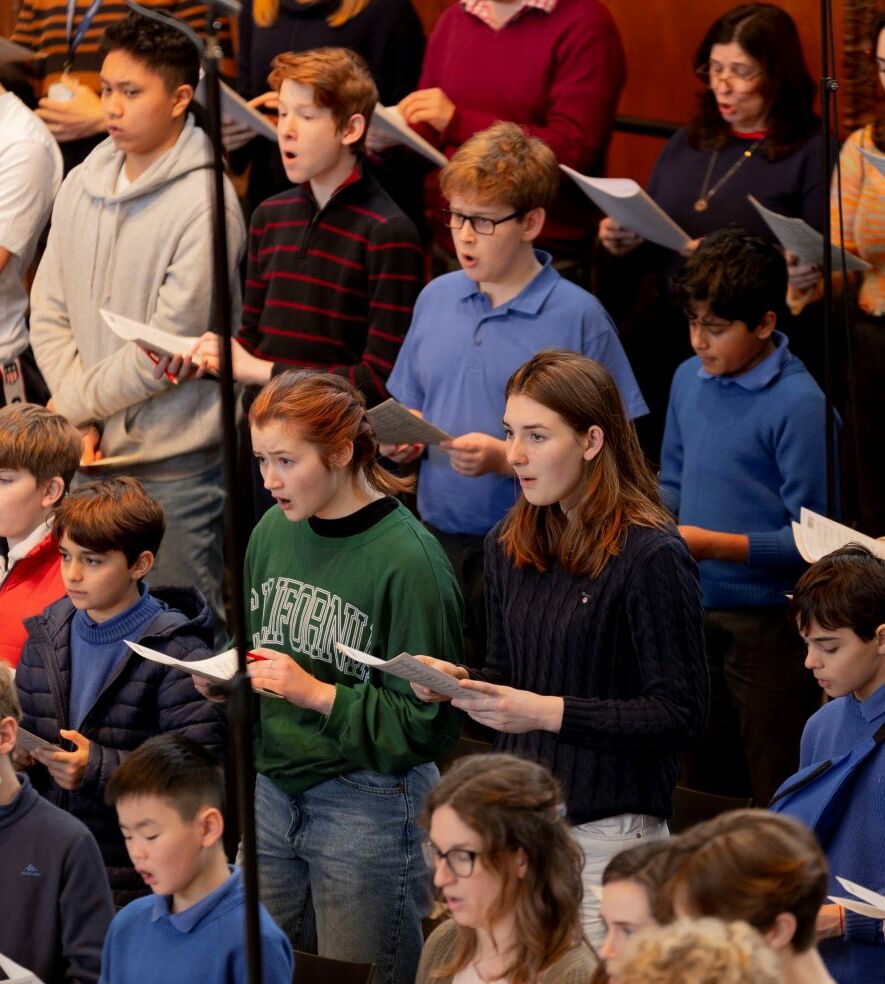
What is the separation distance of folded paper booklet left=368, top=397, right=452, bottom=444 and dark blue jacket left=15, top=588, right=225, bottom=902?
509 mm

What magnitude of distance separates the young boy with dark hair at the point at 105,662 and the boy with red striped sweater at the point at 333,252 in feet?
2.85

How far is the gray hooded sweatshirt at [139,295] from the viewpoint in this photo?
14.4 feet

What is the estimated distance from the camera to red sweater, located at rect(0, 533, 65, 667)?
3.54 meters

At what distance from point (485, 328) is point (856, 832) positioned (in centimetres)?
158

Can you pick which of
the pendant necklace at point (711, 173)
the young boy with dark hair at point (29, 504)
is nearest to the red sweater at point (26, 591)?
the young boy with dark hair at point (29, 504)

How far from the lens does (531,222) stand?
3832 millimetres

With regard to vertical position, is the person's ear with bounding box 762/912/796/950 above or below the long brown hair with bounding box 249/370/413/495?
below

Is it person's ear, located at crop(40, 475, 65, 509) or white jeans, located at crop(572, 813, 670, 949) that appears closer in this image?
white jeans, located at crop(572, 813, 670, 949)

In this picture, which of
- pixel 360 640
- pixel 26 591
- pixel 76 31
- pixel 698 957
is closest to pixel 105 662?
pixel 26 591

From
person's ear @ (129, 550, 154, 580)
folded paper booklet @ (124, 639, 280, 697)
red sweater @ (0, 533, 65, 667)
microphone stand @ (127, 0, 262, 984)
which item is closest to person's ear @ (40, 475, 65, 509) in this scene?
red sweater @ (0, 533, 65, 667)

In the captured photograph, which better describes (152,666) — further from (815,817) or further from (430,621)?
(815,817)

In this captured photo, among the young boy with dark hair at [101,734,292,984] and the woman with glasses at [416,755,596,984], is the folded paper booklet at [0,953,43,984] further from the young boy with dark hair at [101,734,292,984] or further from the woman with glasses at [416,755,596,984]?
the woman with glasses at [416,755,596,984]

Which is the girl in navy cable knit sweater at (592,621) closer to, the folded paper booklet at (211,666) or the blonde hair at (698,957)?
the folded paper booklet at (211,666)

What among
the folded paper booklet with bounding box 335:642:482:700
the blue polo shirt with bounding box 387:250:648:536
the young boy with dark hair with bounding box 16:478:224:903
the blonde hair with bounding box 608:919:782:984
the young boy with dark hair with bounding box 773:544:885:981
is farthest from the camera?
the blue polo shirt with bounding box 387:250:648:536
